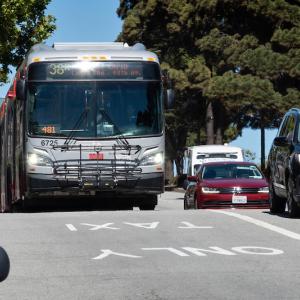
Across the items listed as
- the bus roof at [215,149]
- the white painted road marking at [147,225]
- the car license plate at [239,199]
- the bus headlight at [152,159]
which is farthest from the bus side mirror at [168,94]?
the bus roof at [215,149]

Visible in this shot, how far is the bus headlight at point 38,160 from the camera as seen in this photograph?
22.3 metres

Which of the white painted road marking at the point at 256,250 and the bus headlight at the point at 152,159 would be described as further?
the bus headlight at the point at 152,159

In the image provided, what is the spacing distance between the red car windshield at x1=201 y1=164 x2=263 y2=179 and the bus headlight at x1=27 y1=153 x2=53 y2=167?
5.58 meters

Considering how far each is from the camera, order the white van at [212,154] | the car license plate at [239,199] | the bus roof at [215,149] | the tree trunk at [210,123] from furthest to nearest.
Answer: the tree trunk at [210,123] → the bus roof at [215,149] → the white van at [212,154] → the car license plate at [239,199]

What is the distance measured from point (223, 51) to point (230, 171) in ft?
102

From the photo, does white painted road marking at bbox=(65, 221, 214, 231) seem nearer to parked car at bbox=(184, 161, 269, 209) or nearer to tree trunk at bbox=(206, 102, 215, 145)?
parked car at bbox=(184, 161, 269, 209)

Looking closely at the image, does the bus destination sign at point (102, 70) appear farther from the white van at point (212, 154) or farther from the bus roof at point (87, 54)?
the white van at point (212, 154)

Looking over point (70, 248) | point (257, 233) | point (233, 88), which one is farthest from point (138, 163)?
point (233, 88)

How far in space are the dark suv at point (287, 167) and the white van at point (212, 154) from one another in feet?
76.4

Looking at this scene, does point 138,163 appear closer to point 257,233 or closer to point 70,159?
point 70,159

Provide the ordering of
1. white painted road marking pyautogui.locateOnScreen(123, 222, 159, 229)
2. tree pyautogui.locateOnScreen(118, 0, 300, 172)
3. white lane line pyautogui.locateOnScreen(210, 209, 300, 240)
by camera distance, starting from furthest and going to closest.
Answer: tree pyautogui.locateOnScreen(118, 0, 300, 172) → white painted road marking pyautogui.locateOnScreen(123, 222, 159, 229) → white lane line pyautogui.locateOnScreen(210, 209, 300, 240)

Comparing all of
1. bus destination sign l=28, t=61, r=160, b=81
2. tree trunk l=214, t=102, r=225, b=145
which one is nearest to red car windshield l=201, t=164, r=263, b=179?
bus destination sign l=28, t=61, r=160, b=81

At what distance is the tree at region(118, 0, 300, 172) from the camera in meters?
54.2

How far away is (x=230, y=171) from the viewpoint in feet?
89.2
